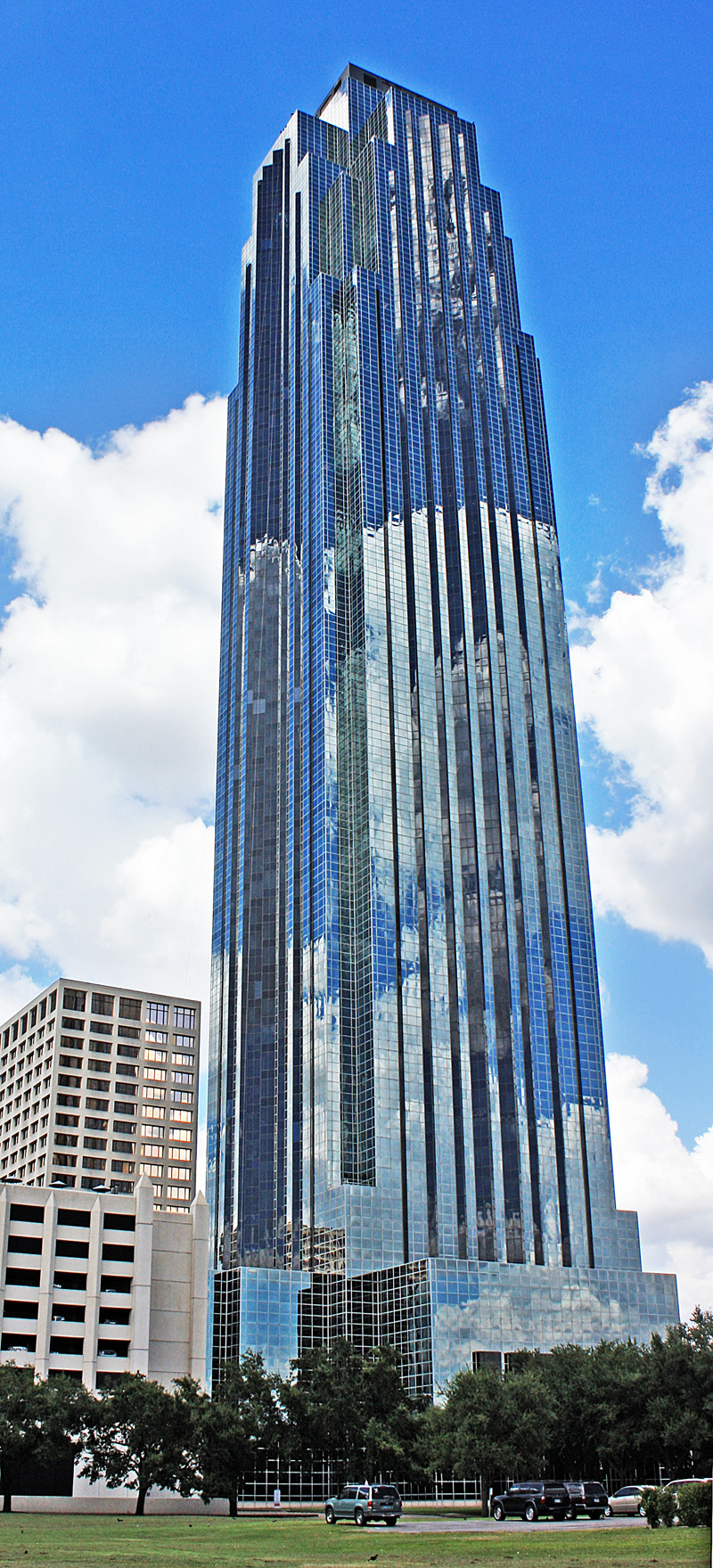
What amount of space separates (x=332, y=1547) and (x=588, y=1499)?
90.6 ft

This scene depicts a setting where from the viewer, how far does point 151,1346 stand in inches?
4754

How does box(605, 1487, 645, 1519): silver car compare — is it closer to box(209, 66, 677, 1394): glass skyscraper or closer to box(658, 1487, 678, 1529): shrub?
box(658, 1487, 678, 1529): shrub

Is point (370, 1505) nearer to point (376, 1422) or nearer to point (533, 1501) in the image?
point (533, 1501)

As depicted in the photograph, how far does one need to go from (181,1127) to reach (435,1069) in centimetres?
5043

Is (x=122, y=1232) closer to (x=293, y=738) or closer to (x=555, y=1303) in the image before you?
(x=555, y=1303)

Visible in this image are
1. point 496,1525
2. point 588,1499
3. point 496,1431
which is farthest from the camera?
point 496,1431

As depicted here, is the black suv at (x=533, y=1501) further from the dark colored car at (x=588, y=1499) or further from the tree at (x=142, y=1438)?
the tree at (x=142, y=1438)

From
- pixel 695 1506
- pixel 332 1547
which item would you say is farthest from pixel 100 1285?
pixel 695 1506

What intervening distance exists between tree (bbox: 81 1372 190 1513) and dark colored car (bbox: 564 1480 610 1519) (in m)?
24.3

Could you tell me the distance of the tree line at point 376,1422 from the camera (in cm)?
7625

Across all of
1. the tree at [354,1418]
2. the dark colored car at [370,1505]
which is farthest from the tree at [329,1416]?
the dark colored car at [370,1505]

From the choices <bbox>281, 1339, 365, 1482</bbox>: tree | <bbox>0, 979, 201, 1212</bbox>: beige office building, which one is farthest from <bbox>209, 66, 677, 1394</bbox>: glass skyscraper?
<bbox>281, 1339, 365, 1482</bbox>: tree

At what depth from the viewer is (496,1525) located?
64688 mm

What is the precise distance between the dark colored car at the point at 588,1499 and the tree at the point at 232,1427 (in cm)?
2270
